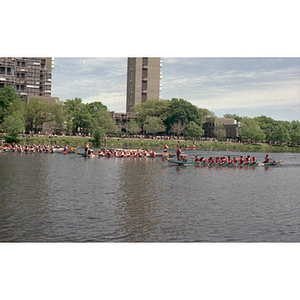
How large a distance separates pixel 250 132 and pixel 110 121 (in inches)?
770

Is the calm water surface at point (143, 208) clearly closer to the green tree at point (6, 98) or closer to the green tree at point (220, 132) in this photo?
the green tree at point (220, 132)

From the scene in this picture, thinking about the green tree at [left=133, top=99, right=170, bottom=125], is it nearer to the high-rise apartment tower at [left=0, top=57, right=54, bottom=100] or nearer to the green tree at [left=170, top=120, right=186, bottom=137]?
the green tree at [left=170, top=120, right=186, bottom=137]

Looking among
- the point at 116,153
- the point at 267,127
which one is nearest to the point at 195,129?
the point at 267,127

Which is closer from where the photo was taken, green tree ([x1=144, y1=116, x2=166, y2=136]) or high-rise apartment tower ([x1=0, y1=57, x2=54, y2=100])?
green tree ([x1=144, y1=116, x2=166, y2=136])

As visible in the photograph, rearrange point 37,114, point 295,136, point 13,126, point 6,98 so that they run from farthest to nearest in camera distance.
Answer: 1. point 6,98
2. point 37,114
3. point 295,136
4. point 13,126

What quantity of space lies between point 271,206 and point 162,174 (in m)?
11.0

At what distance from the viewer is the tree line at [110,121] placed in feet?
131

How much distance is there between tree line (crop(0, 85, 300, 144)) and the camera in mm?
40031

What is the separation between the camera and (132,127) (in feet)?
163

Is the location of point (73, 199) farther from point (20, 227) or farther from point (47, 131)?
point (47, 131)

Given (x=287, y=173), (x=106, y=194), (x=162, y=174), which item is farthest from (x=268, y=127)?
(x=106, y=194)

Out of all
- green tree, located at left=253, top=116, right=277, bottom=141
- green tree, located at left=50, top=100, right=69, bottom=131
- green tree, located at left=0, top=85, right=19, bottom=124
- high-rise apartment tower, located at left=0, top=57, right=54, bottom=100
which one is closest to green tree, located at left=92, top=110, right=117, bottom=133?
green tree, located at left=50, top=100, right=69, bottom=131

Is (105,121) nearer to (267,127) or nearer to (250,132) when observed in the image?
(250,132)

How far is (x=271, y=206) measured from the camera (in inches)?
588
